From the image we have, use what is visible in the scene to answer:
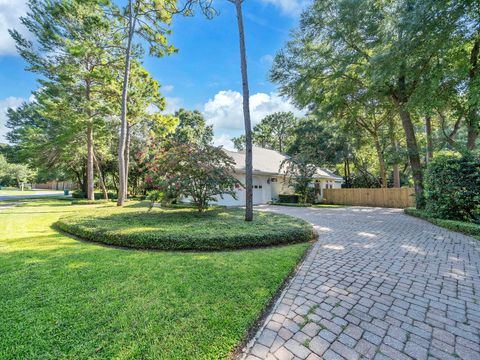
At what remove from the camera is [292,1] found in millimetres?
11250

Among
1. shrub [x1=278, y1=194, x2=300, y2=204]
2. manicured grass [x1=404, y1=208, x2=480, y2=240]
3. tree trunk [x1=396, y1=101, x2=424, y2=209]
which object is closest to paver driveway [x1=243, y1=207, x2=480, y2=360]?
manicured grass [x1=404, y1=208, x2=480, y2=240]

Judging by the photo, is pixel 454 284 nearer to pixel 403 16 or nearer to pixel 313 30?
pixel 403 16

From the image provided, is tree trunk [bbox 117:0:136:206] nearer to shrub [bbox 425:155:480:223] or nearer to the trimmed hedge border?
the trimmed hedge border

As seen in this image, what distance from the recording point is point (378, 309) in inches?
107

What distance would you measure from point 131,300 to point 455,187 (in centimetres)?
1075

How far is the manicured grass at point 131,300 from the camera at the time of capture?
6.73 ft

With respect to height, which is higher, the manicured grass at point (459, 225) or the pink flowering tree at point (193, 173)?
the pink flowering tree at point (193, 173)

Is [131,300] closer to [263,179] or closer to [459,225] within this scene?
[459,225]

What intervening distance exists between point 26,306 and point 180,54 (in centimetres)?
1456

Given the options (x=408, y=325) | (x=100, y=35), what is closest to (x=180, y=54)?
(x=100, y=35)

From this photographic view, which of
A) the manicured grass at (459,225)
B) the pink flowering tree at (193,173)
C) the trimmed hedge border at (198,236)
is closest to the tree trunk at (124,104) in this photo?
the pink flowering tree at (193,173)

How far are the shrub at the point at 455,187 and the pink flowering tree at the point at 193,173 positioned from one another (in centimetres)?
794

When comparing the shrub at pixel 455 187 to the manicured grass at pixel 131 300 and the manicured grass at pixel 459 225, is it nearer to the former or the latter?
the manicured grass at pixel 459 225

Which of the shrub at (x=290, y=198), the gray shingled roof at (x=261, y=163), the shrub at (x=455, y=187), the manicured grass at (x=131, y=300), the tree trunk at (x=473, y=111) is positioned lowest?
the manicured grass at (x=131, y=300)
